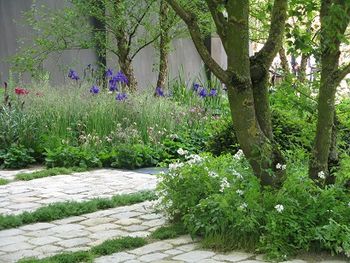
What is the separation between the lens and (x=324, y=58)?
5414 millimetres

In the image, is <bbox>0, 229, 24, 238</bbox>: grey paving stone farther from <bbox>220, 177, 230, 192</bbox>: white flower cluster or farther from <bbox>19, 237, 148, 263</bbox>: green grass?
<bbox>220, 177, 230, 192</bbox>: white flower cluster

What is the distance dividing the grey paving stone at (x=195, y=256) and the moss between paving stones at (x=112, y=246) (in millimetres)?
466

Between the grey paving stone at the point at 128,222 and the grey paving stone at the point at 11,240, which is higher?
the grey paving stone at the point at 128,222

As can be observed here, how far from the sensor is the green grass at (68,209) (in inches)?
249

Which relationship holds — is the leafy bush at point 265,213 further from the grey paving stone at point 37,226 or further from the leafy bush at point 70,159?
the leafy bush at point 70,159

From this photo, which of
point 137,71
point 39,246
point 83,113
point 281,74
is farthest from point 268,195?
point 137,71

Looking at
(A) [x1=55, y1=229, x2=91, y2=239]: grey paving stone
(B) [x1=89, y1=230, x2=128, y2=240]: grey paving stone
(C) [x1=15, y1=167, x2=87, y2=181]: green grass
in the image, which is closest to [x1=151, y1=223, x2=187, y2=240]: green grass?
(B) [x1=89, y1=230, x2=128, y2=240]: grey paving stone

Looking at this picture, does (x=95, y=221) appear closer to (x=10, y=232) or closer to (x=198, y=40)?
(x=10, y=232)

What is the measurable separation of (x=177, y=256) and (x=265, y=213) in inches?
30.5

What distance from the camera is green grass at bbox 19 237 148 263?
504 centimetres

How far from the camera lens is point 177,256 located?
17.0 ft

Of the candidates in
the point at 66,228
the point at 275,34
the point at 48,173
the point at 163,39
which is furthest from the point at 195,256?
the point at 163,39

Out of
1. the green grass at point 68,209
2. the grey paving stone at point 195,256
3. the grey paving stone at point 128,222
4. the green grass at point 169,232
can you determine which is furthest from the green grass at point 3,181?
the grey paving stone at point 195,256

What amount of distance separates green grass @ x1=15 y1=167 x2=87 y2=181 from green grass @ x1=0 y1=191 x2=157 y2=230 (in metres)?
1.93
